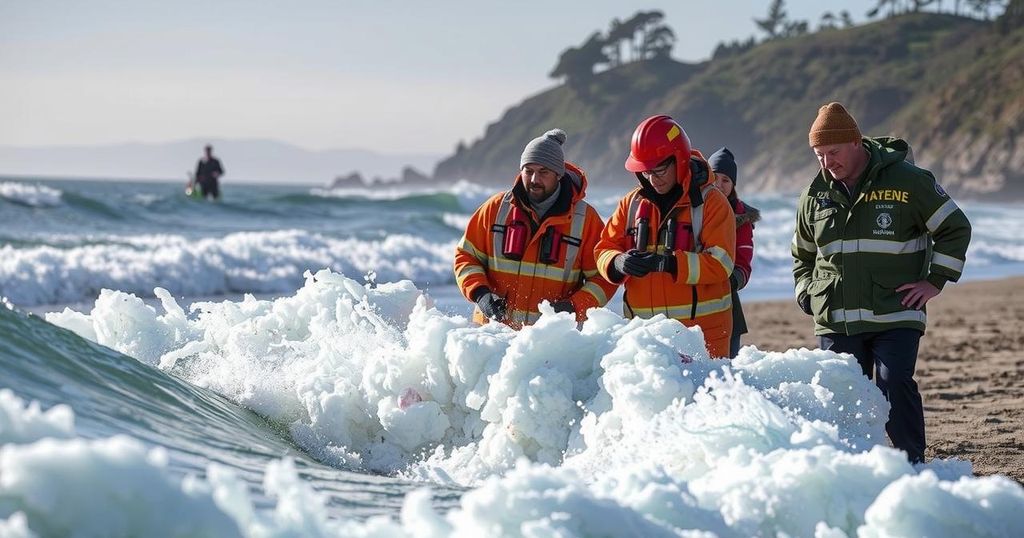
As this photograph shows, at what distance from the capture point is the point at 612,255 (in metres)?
5.90

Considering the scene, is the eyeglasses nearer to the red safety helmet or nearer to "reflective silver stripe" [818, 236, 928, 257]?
the red safety helmet

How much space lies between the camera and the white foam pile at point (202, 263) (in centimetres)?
1677

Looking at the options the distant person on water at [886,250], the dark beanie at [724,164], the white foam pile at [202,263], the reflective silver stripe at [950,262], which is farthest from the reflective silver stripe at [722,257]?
the white foam pile at [202,263]

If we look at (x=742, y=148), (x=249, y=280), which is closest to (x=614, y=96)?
(x=742, y=148)

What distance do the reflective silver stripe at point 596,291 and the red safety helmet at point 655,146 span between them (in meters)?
0.72

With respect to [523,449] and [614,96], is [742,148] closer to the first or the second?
[614,96]

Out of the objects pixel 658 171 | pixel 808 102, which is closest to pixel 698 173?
pixel 658 171

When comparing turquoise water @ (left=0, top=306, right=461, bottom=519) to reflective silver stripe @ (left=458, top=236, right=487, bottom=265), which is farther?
reflective silver stripe @ (left=458, top=236, right=487, bottom=265)

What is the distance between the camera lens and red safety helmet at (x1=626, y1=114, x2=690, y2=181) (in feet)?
19.1

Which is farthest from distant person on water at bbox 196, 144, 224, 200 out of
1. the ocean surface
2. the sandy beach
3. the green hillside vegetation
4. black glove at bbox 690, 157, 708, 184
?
the green hillside vegetation

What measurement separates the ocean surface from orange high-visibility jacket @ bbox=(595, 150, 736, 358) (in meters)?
0.60

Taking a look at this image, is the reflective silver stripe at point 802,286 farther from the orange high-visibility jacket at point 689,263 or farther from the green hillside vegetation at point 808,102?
the green hillside vegetation at point 808,102

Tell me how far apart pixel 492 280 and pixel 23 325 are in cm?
230

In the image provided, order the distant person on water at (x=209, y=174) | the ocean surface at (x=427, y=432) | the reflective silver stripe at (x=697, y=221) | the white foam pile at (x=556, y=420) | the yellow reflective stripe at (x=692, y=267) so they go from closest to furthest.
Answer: the ocean surface at (x=427, y=432) → the white foam pile at (x=556, y=420) → the yellow reflective stripe at (x=692, y=267) → the reflective silver stripe at (x=697, y=221) → the distant person on water at (x=209, y=174)
